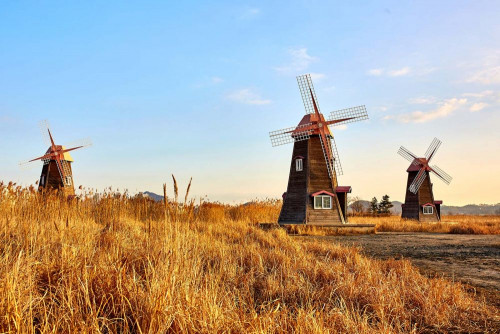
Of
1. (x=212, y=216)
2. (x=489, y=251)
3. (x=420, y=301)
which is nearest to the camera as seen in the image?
(x=420, y=301)

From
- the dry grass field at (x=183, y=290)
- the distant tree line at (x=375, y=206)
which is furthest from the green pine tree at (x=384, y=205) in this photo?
the dry grass field at (x=183, y=290)

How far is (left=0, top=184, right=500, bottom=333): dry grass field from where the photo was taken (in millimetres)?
3004

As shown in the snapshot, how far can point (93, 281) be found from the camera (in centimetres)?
371

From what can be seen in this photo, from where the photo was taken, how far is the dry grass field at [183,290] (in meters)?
3.00

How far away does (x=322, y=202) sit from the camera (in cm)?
1969

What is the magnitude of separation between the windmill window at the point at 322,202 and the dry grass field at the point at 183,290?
11879mm

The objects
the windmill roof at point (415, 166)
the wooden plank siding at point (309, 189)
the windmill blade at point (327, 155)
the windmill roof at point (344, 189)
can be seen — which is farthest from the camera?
the windmill roof at point (415, 166)

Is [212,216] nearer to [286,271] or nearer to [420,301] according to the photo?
[286,271]

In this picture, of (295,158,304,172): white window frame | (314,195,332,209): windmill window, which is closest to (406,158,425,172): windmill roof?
(314,195,332,209): windmill window

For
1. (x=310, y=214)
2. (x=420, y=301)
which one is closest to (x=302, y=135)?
(x=310, y=214)

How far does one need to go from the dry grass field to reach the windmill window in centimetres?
1188

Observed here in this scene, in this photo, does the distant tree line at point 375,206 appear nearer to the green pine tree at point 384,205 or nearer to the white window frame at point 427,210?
the green pine tree at point 384,205

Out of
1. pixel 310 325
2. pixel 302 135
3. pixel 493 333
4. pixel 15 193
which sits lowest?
pixel 493 333

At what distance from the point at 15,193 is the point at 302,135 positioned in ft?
47.9
